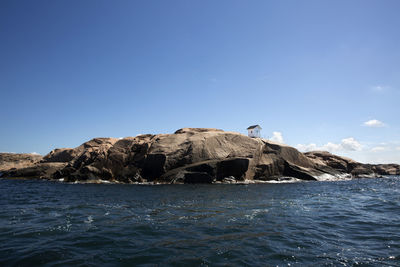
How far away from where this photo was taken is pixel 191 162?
1320 inches

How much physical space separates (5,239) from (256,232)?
925cm

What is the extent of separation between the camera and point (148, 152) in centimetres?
3603

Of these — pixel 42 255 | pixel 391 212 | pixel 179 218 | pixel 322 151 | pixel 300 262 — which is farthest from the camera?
pixel 322 151

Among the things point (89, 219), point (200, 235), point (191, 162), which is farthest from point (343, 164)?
point (89, 219)

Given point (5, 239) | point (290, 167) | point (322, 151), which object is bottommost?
point (5, 239)

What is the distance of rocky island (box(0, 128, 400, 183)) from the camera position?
32.5m

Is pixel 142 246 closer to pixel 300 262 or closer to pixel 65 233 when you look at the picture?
pixel 65 233

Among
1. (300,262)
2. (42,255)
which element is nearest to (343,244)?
(300,262)

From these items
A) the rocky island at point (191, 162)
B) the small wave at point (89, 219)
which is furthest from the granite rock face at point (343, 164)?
the small wave at point (89, 219)

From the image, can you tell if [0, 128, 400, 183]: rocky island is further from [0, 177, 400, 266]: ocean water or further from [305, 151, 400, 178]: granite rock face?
[0, 177, 400, 266]: ocean water

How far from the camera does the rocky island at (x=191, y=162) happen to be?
32531 mm

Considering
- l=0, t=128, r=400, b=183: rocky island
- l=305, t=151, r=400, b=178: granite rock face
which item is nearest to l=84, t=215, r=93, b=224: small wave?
l=0, t=128, r=400, b=183: rocky island

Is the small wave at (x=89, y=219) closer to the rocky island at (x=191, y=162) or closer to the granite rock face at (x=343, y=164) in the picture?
the rocky island at (x=191, y=162)

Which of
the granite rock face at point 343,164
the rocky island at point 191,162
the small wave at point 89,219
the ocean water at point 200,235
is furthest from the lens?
the granite rock face at point 343,164
